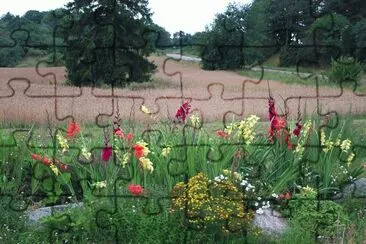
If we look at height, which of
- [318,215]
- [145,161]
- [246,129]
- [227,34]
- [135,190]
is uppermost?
[227,34]

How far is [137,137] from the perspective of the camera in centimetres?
761

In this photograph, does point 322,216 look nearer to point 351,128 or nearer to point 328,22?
point 351,128

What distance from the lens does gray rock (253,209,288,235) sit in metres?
6.27

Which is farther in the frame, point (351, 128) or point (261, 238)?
point (351, 128)

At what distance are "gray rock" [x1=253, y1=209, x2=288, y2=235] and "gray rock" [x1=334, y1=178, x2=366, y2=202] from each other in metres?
0.89

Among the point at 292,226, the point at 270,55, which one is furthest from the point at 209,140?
the point at 270,55

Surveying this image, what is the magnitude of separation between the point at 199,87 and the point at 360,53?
431cm

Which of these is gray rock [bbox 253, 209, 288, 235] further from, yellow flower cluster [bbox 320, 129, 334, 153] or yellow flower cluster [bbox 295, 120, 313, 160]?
yellow flower cluster [bbox 320, 129, 334, 153]

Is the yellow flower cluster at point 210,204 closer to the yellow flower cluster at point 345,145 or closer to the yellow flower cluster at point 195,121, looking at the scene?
the yellow flower cluster at point 195,121

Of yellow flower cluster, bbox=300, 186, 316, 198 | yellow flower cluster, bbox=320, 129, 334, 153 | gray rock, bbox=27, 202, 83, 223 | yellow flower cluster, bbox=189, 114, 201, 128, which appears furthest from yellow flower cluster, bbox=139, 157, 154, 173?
yellow flower cluster, bbox=320, 129, 334, 153

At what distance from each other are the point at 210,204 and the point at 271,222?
883 millimetres

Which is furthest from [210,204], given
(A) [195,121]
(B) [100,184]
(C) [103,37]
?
(C) [103,37]

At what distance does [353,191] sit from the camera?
23.2ft
